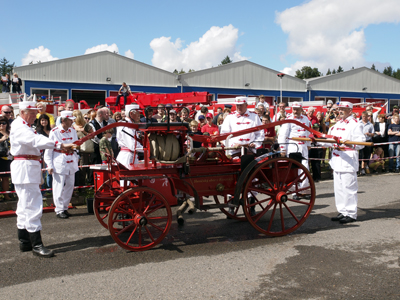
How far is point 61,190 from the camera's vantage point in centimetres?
703

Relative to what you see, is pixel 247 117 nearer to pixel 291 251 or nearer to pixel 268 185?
pixel 268 185

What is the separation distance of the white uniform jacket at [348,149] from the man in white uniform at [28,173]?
427 cm

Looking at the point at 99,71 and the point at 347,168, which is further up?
the point at 99,71

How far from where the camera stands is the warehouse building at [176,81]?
85.7 feet

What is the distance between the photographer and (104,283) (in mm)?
4082

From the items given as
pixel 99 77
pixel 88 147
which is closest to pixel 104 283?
pixel 88 147

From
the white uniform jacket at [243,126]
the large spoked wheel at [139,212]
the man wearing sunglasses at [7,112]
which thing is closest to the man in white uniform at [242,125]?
the white uniform jacket at [243,126]

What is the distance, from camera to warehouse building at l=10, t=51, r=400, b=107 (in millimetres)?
26125

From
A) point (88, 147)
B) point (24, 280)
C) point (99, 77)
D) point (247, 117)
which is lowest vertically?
point (24, 280)

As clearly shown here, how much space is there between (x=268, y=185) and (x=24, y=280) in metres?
3.55

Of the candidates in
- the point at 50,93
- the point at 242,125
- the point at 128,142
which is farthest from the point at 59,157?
the point at 50,93

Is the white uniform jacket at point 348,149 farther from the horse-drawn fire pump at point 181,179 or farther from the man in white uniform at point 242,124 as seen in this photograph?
the man in white uniform at point 242,124

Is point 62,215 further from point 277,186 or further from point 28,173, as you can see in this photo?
point 277,186

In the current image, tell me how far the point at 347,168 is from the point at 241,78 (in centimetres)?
2664
